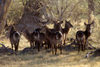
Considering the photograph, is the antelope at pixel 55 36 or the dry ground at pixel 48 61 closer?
the dry ground at pixel 48 61

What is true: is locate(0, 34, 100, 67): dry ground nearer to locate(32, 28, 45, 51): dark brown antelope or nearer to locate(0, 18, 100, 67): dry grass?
locate(0, 18, 100, 67): dry grass

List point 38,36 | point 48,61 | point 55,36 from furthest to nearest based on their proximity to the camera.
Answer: point 38,36, point 55,36, point 48,61

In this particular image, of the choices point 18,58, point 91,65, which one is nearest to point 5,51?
point 18,58

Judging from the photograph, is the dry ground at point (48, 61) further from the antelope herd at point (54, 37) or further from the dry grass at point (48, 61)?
the antelope herd at point (54, 37)

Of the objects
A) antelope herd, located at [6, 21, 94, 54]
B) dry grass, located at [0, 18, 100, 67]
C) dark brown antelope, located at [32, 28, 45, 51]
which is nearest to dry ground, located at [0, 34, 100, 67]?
dry grass, located at [0, 18, 100, 67]

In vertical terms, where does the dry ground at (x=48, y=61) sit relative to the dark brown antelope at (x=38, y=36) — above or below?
below

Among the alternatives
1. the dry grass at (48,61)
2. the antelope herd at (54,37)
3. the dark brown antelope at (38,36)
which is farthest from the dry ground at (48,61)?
the dark brown antelope at (38,36)

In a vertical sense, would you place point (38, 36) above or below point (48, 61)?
above

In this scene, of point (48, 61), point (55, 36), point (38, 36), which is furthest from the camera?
point (38, 36)

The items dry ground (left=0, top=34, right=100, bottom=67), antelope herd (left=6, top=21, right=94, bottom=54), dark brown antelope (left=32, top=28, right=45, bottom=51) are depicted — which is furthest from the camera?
dark brown antelope (left=32, top=28, right=45, bottom=51)

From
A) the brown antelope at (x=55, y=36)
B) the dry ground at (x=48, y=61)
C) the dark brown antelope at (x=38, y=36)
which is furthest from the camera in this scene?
the dark brown antelope at (x=38, y=36)

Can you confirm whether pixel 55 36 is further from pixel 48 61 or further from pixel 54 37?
pixel 48 61

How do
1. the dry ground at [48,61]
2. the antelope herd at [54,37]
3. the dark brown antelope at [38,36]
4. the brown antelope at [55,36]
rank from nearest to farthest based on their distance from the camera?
the dry ground at [48,61]
the brown antelope at [55,36]
the antelope herd at [54,37]
the dark brown antelope at [38,36]

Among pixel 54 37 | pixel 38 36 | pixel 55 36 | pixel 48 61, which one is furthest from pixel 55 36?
pixel 48 61
